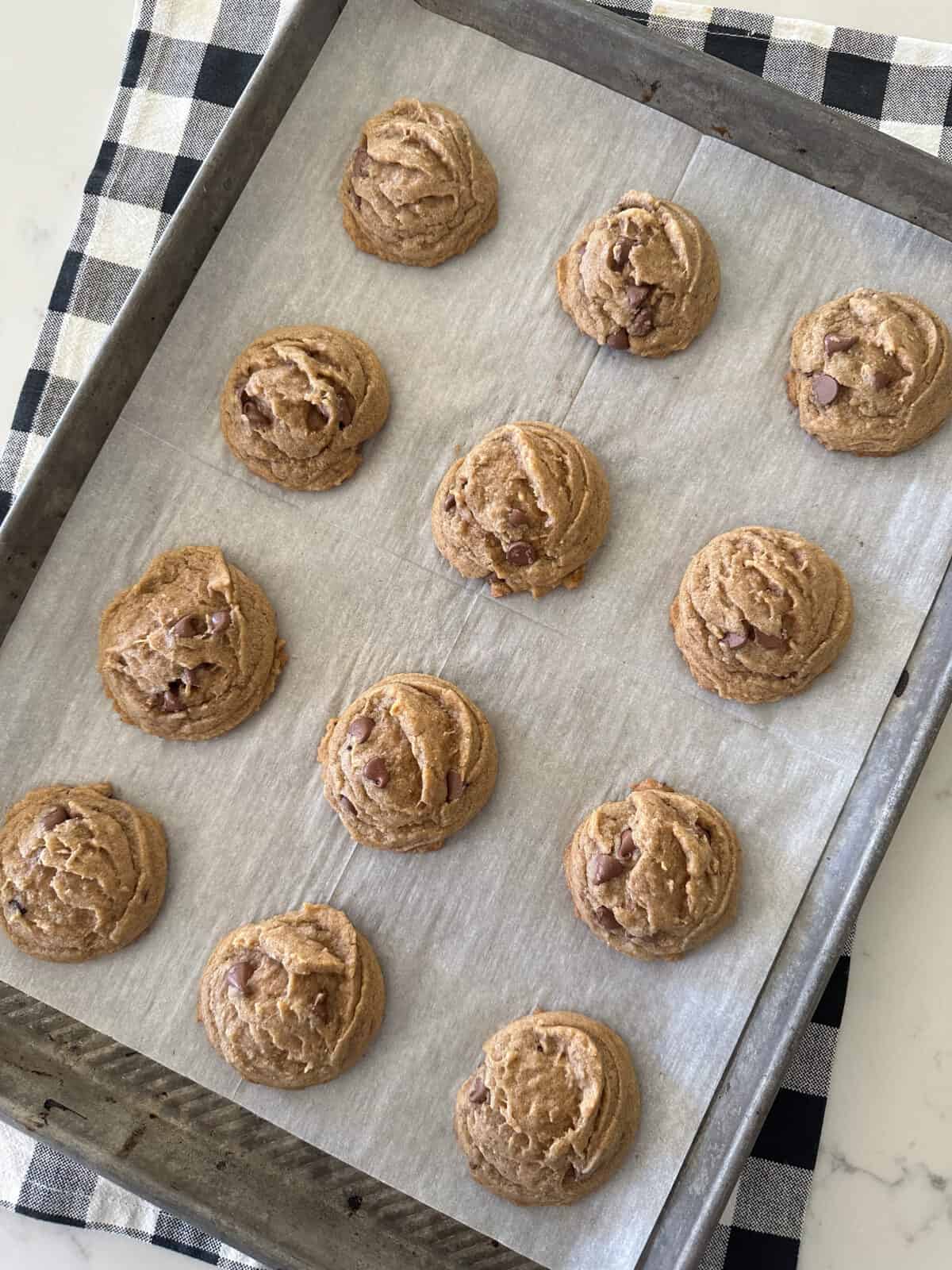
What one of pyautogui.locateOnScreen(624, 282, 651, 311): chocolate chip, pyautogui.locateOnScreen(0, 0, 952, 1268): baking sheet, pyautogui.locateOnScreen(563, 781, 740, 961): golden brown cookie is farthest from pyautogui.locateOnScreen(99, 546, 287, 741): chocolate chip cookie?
pyautogui.locateOnScreen(624, 282, 651, 311): chocolate chip

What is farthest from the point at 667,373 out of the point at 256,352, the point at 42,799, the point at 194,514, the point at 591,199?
the point at 42,799

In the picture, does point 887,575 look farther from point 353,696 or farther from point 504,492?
point 353,696

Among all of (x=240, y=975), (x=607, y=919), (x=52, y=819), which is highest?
(x=607, y=919)

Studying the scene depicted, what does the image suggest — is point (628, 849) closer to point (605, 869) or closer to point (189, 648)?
point (605, 869)

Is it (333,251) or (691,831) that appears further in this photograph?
(333,251)

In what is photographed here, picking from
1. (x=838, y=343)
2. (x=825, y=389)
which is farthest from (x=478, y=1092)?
(x=838, y=343)

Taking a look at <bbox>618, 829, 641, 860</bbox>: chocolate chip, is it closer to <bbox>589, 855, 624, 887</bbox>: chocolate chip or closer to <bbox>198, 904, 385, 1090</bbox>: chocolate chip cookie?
<bbox>589, 855, 624, 887</bbox>: chocolate chip

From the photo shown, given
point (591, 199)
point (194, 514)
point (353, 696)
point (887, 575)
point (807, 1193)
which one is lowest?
point (807, 1193)
